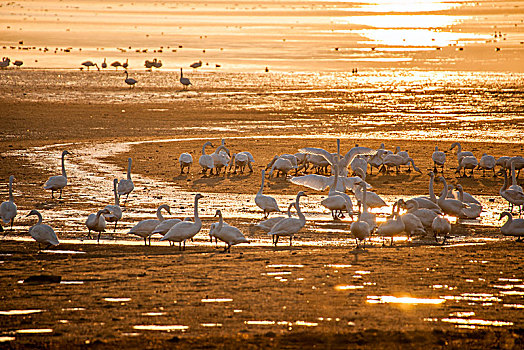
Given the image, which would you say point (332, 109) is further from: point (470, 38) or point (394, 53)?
point (470, 38)

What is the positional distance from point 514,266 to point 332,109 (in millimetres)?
23113

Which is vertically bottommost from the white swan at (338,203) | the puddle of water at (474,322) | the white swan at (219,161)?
the puddle of water at (474,322)

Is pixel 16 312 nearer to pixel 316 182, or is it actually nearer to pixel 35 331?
pixel 35 331

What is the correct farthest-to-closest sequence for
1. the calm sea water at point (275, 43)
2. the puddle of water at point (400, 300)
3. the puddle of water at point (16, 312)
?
the calm sea water at point (275, 43) < the puddle of water at point (400, 300) < the puddle of water at point (16, 312)

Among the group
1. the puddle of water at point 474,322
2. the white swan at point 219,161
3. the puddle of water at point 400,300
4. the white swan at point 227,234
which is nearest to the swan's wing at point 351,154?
the white swan at point 219,161

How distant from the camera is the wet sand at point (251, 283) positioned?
9016mm

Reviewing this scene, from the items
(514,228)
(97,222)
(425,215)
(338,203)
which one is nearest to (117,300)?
(97,222)

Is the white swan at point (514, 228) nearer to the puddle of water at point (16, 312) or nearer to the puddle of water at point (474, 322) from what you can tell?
the puddle of water at point (474, 322)

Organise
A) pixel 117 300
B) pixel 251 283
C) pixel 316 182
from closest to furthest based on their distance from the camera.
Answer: pixel 117 300 < pixel 251 283 < pixel 316 182

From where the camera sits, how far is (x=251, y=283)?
10922mm

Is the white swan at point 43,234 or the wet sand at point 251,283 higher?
the white swan at point 43,234

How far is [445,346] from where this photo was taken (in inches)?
342

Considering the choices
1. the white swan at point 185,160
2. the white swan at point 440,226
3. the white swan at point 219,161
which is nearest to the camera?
the white swan at point 440,226

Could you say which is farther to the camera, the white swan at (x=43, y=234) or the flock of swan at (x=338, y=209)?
the flock of swan at (x=338, y=209)
